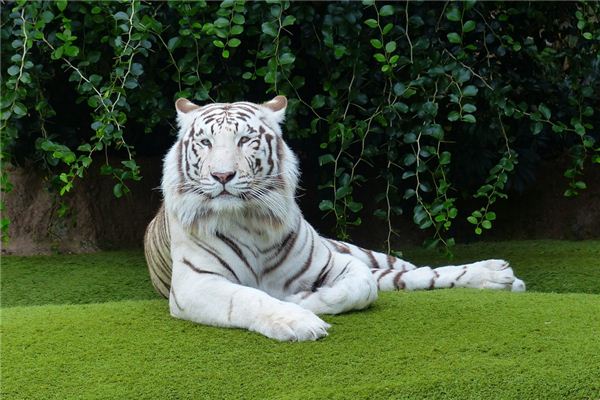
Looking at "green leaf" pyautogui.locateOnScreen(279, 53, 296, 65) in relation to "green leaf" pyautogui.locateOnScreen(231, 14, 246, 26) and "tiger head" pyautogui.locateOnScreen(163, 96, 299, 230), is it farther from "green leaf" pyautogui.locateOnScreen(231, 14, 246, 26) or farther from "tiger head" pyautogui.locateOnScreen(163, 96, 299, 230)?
"tiger head" pyautogui.locateOnScreen(163, 96, 299, 230)

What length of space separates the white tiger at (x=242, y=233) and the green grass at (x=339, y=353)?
0.37ft

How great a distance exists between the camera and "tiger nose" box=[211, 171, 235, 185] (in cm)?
392

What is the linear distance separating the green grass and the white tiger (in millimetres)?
113

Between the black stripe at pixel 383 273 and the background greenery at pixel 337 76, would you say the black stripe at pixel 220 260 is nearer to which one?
the black stripe at pixel 383 273

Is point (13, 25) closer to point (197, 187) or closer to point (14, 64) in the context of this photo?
point (14, 64)

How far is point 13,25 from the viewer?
5.52 meters

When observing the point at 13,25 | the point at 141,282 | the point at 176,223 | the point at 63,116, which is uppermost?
the point at 13,25

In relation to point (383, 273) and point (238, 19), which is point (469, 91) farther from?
point (238, 19)

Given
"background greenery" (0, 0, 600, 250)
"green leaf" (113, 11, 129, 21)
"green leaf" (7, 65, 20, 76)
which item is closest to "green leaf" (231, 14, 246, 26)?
"background greenery" (0, 0, 600, 250)

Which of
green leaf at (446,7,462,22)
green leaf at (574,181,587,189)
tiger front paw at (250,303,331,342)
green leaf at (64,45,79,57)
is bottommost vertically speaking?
tiger front paw at (250,303,331,342)

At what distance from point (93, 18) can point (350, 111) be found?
1.72 m

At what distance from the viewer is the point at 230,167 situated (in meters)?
3.94

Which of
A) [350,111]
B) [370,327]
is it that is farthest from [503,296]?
[350,111]

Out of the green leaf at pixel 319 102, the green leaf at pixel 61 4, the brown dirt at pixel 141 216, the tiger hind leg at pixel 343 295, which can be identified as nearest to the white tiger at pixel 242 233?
the tiger hind leg at pixel 343 295
